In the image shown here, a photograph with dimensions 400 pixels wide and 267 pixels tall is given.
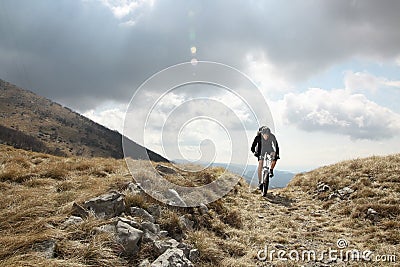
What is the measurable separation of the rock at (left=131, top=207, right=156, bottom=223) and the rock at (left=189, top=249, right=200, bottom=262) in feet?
4.23


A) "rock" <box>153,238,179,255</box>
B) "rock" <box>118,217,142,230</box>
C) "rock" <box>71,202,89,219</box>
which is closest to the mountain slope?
"rock" <box>71,202,89,219</box>

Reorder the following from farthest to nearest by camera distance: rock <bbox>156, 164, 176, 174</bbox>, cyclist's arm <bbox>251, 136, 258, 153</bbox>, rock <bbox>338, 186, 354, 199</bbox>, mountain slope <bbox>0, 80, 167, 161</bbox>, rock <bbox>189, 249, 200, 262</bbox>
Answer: mountain slope <bbox>0, 80, 167, 161</bbox>
cyclist's arm <bbox>251, 136, 258, 153</bbox>
rock <bbox>338, 186, 354, 199</bbox>
rock <bbox>156, 164, 176, 174</bbox>
rock <bbox>189, 249, 200, 262</bbox>

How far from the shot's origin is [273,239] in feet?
24.8

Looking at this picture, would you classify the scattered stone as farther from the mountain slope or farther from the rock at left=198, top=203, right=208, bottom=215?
the mountain slope

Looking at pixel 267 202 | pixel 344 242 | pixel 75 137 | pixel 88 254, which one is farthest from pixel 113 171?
pixel 75 137

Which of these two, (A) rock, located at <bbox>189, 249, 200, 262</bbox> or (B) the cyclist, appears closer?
(A) rock, located at <bbox>189, 249, 200, 262</bbox>

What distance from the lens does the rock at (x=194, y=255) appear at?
596cm

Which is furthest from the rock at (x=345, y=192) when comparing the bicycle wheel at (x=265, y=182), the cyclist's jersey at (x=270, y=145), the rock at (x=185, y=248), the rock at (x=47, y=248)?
the rock at (x=47, y=248)

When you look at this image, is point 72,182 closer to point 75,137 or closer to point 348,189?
point 348,189

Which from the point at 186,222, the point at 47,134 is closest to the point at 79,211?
the point at 186,222

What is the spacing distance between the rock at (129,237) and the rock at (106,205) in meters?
0.71

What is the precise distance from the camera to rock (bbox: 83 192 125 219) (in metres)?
6.34

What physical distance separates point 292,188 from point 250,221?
6435mm

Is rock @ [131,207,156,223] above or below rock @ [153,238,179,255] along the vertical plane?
above
